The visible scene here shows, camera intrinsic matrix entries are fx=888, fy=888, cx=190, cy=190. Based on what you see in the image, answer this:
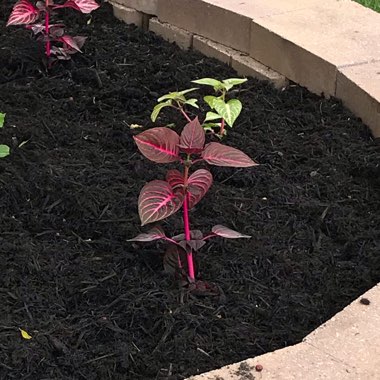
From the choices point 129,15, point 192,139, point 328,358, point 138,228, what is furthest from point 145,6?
point 328,358

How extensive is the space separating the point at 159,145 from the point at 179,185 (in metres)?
0.14

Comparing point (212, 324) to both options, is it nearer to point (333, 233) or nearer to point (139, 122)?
point (333, 233)

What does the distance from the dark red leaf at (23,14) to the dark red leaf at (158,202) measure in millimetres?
1558

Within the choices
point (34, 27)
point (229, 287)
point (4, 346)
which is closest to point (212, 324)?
point (229, 287)

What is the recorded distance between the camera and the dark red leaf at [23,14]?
3740mm

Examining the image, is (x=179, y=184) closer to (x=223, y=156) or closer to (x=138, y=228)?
(x=223, y=156)

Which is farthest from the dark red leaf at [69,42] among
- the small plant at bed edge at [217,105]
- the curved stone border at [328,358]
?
the curved stone border at [328,358]

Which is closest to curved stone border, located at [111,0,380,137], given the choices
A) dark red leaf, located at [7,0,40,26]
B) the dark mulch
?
the dark mulch

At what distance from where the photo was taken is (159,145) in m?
2.47

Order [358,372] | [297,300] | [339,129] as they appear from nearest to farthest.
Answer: [358,372] → [297,300] → [339,129]

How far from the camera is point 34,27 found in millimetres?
3875

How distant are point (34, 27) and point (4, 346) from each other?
1.92 metres

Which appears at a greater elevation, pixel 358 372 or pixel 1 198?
pixel 358 372

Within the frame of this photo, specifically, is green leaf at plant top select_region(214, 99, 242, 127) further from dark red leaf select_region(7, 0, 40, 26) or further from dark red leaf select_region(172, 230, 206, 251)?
dark red leaf select_region(7, 0, 40, 26)
